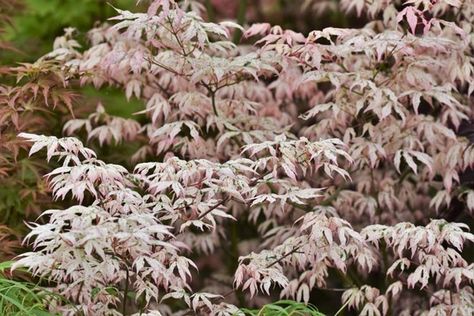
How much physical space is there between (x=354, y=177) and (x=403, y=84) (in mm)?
631

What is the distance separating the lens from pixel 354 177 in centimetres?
423

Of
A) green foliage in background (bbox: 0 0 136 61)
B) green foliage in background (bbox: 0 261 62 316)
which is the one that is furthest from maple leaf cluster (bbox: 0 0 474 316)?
green foliage in background (bbox: 0 0 136 61)

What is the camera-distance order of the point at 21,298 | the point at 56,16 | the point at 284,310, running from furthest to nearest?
the point at 56,16
the point at 21,298
the point at 284,310

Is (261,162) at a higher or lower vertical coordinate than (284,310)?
higher

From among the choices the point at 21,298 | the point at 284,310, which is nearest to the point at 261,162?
the point at 284,310

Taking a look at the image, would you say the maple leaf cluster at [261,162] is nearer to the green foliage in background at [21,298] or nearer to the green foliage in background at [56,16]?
the green foliage in background at [21,298]

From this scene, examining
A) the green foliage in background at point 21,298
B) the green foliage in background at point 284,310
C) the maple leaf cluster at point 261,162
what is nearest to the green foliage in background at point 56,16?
the maple leaf cluster at point 261,162

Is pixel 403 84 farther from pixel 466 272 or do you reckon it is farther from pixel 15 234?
pixel 15 234

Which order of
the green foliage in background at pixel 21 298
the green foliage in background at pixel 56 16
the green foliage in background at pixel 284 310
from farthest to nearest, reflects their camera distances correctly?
the green foliage in background at pixel 56 16 < the green foliage in background at pixel 284 310 < the green foliage in background at pixel 21 298

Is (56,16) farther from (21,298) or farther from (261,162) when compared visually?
(261,162)

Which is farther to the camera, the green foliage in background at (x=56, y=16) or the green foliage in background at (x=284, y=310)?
the green foliage in background at (x=56, y=16)

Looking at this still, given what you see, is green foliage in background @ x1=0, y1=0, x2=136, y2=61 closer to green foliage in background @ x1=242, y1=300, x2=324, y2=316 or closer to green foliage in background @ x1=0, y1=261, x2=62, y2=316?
green foliage in background @ x1=0, y1=261, x2=62, y2=316

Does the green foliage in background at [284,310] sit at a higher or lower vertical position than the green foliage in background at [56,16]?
lower

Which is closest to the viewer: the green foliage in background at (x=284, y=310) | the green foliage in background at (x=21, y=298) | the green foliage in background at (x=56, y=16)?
the green foliage in background at (x=21, y=298)
